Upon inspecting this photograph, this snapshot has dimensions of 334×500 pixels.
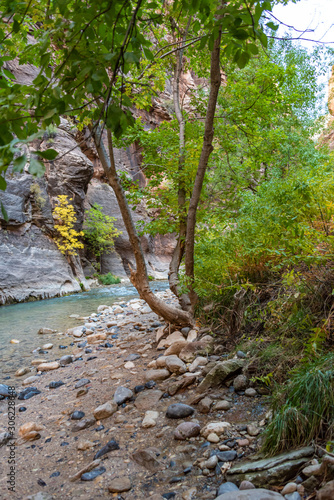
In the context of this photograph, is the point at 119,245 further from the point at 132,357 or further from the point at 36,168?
the point at 36,168

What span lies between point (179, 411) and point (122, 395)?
2.33ft

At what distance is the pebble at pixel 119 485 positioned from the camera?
1.59m

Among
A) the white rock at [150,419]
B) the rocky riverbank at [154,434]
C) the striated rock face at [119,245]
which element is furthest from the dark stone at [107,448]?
the striated rock face at [119,245]

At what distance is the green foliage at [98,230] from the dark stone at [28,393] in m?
16.4

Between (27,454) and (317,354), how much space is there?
2.15m

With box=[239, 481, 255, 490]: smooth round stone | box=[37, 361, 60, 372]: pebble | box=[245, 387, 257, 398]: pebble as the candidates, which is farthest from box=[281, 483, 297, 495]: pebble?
box=[37, 361, 60, 372]: pebble

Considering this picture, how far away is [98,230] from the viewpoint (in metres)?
19.9

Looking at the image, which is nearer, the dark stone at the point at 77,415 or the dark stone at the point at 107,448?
the dark stone at the point at 107,448

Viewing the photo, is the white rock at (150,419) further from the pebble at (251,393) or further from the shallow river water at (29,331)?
the shallow river water at (29,331)

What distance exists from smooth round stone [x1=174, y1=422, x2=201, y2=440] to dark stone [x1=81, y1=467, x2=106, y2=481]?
49 cm

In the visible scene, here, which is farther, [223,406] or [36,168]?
[223,406]

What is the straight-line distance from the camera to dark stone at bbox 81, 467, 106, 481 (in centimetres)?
174

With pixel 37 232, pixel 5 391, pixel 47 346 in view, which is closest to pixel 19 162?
pixel 5 391

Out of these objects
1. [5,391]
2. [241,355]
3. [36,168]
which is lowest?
[5,391]
